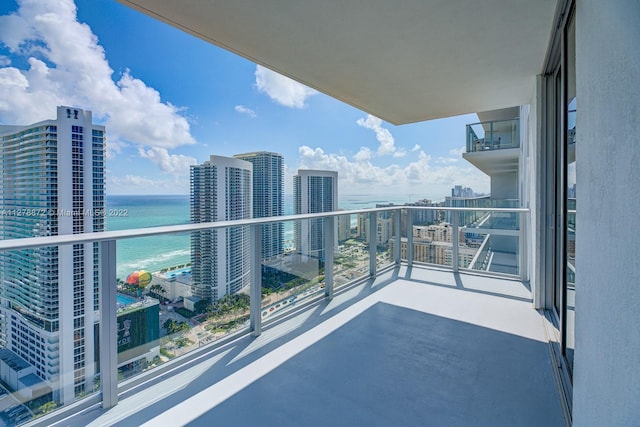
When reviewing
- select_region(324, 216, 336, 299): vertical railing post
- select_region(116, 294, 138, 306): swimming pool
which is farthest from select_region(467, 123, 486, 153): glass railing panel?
select_region(116, 294, 138, 306): swimming pool

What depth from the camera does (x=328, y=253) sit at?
366 cm

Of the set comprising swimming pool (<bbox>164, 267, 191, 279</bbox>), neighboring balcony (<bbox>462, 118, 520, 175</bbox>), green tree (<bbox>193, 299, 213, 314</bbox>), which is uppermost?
neighboring balcony (<bbox>462, 118, 520, 175</bbox>)

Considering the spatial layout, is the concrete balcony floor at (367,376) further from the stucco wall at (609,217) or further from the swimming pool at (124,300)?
the stucco wall at (609,217)

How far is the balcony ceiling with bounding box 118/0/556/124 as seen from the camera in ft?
6.43

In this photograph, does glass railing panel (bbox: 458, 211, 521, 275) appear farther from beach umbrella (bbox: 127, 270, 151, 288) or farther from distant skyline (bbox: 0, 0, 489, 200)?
beach umbrella (bbox: 127, 270, 151, 288)

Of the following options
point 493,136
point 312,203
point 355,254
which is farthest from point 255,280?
point 493,136

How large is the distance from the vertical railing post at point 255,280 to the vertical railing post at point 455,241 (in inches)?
132

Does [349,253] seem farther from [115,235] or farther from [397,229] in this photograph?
[115,235]

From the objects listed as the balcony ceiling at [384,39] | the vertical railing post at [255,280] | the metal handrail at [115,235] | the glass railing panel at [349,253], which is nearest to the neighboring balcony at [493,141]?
the balcony ceiling at [384,39]

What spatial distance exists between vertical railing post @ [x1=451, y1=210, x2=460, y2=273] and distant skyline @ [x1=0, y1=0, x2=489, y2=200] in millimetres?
1350

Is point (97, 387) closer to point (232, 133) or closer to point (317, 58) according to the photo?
point (317, 58)

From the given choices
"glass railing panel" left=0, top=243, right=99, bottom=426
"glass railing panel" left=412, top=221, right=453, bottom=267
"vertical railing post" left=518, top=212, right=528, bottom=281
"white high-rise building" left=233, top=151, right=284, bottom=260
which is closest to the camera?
"glass railing panel" left=0, top=243, right=99, bottom=426

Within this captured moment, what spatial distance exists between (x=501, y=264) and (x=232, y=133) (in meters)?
18.2

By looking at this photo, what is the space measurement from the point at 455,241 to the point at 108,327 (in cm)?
462
